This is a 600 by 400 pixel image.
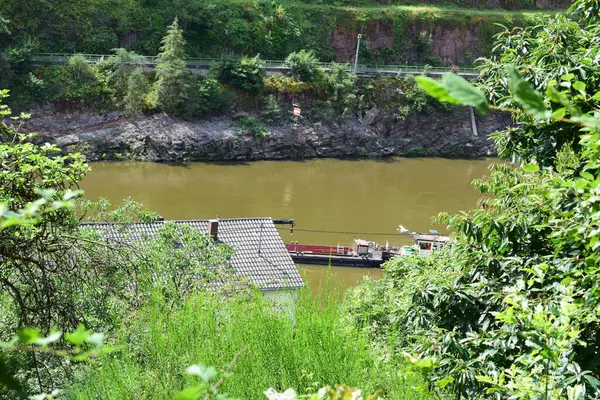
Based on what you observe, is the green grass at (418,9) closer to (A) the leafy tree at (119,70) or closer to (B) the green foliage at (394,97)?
(B) the green foliage at (394,97)

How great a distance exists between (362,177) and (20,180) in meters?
21.3

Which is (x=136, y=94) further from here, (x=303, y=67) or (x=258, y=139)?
(x=303, y=67)

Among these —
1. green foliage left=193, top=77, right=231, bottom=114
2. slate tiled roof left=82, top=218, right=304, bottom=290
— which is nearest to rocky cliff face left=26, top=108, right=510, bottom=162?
green foliage left=193, top=77, right=231, bottom=114

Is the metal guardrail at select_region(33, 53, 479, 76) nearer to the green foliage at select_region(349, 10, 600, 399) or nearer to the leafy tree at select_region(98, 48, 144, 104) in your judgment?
the leafy tree at select_region(98, 48, 144, 104)

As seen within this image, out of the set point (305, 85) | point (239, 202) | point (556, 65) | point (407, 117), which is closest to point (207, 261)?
point (556, 65)

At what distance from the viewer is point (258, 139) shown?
26922mm

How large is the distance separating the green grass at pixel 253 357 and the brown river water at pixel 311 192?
11.8 metres

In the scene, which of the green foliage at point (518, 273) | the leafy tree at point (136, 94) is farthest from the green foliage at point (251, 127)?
the green foliage at point (518, 273)

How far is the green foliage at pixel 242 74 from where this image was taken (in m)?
27.4

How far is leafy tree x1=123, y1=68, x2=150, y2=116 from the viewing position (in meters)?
25.4

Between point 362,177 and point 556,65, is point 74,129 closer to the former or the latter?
point 362,177

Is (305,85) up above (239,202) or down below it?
above

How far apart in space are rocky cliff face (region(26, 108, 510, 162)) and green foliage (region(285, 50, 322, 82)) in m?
2.10

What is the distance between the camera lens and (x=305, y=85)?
28.7m
